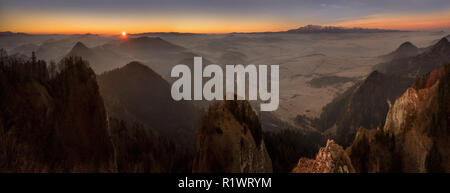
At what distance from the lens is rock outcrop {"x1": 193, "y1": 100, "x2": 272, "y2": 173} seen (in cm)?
2166

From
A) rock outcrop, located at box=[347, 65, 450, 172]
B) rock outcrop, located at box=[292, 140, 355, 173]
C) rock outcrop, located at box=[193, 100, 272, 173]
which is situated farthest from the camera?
rock outcrop, located at box=[347, 65, 450, 172]

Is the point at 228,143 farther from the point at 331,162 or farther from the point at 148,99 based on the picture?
the point at 148,99

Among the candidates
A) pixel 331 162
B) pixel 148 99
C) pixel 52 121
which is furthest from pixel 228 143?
pixel 148 99

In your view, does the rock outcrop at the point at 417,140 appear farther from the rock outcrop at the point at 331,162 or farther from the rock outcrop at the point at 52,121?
the rock outcrop at the point at 52,121

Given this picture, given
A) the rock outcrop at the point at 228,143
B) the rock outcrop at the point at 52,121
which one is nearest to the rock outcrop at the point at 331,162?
the rock outcrop at the point at 228,143

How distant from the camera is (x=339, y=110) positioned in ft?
487

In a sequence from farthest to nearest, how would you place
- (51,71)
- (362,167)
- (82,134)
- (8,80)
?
(362,167), (51,71), (82,134), (8,80)

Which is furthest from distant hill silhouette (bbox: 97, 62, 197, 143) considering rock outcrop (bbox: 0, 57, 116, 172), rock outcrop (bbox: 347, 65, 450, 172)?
rock outcrop (bbox: 347, 65, 450, 172)

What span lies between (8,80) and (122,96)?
95.1 meters

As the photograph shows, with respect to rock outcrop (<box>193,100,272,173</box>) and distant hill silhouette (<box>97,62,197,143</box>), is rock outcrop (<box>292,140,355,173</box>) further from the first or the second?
distant hill silhouette (<box>97,62,197,143</box>)

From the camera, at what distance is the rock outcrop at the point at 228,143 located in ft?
71.1
